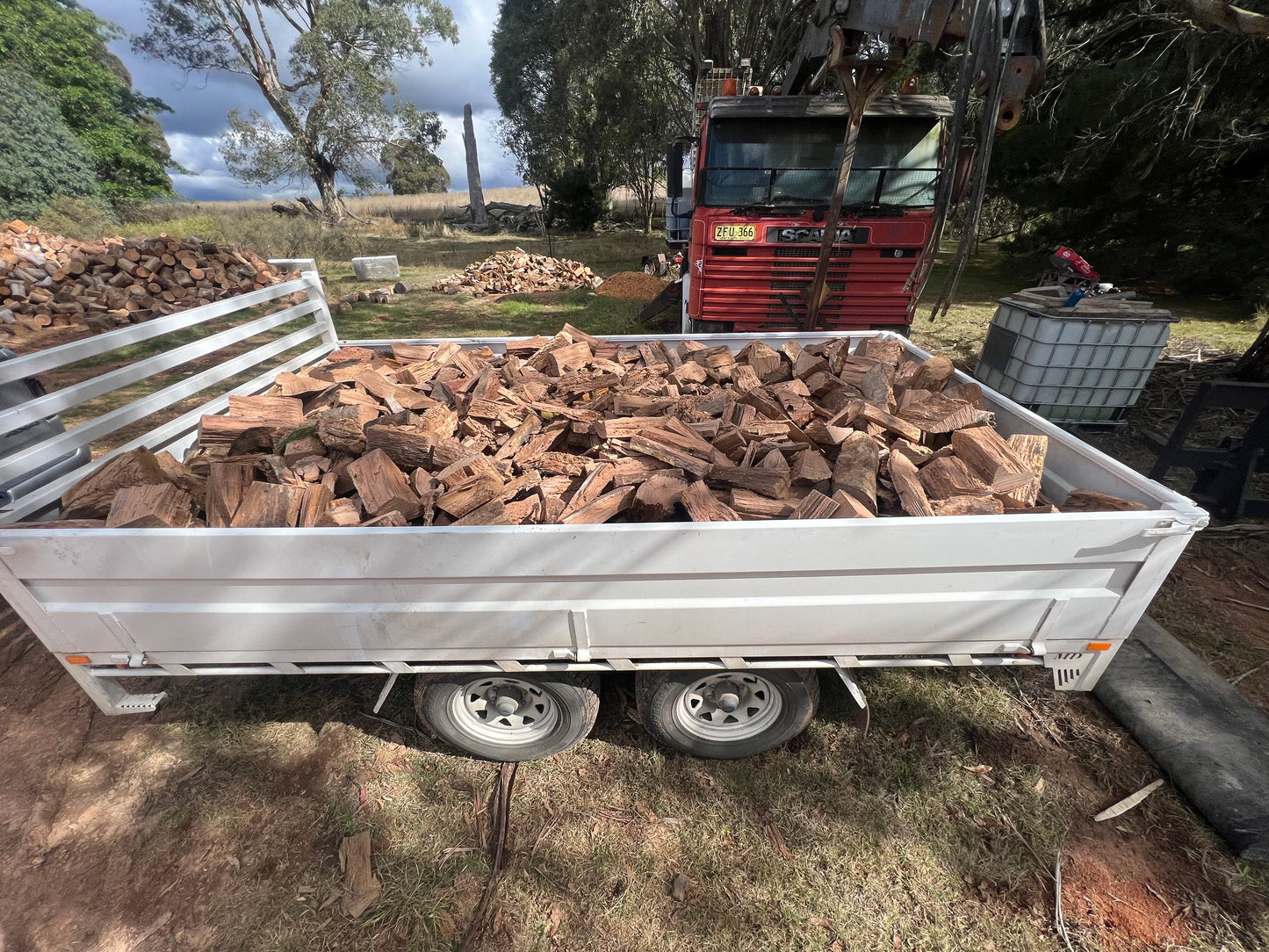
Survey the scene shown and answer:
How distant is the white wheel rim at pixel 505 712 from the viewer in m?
2.18

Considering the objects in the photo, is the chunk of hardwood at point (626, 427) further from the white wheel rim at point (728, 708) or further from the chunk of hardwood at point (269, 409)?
the chunk of hardwood at point (269, 409)

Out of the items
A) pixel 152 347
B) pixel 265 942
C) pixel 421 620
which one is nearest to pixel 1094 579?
pixel 421 620

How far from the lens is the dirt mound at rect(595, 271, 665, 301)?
11.2 metres

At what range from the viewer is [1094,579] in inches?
67.1

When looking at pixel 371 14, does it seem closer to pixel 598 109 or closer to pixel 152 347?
pixel 598 109

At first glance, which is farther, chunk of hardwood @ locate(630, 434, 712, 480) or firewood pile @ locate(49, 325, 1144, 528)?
chunk of hardwood @ locate(630, 434, 712, 480)

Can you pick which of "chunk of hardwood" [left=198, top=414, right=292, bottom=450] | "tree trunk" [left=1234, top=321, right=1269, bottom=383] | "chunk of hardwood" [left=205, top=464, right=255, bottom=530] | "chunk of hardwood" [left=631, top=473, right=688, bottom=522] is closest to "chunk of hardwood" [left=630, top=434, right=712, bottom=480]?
"chunk of hardwood" [left=631, top=473, right=688, bottom=522]

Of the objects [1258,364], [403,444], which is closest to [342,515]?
[403,444]

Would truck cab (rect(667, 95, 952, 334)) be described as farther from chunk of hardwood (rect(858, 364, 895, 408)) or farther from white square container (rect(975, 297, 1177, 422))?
chunk of hardwood (rect(858, 364, 895, 408))

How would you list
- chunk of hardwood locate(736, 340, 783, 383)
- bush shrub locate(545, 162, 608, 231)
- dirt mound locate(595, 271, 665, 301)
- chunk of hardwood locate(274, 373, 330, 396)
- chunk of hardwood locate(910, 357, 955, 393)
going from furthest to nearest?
1. bush shrub locate(545, 162, 608, 231)
2. dirt mound locate(595, 271, 665, 301)
3. chunk of hardwood locate(736, 340, 783, 383)
4. chunk of hardwood locate(274, 373, 330, 396)
5. chunk of hardwood locate(910, 357, 955, 393)

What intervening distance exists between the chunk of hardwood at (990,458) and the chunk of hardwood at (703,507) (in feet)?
3.34

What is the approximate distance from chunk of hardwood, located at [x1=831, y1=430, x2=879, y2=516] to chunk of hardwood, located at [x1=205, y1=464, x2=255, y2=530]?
7.44 ft

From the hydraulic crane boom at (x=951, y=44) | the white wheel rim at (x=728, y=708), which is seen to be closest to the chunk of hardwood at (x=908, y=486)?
the white wheel rim at (x=728, y=708)

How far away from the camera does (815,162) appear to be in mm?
4859
